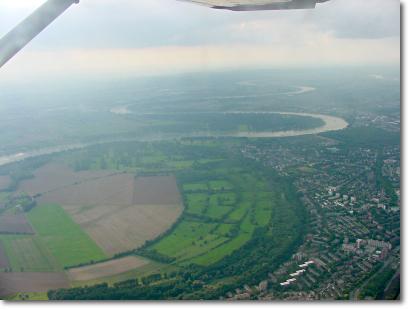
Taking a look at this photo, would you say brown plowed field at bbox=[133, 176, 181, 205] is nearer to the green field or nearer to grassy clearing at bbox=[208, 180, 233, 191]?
grassy clearing at bbox=[208, 180, 233, 191]

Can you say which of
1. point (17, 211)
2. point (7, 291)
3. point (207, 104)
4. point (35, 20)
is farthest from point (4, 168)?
point (35, 20)

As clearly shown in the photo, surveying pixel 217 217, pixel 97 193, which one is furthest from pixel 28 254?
pixel 217 217

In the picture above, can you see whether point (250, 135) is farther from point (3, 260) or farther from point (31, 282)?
point (31, 282)

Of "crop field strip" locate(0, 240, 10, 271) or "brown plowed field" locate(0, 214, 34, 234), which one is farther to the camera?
"brown plowed field" locate(0, 214, 34, 234)

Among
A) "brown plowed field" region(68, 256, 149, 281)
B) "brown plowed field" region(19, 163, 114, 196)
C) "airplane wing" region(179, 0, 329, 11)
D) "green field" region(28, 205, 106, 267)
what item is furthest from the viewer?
"brown plowed field" region(19, 163, 114, 196)

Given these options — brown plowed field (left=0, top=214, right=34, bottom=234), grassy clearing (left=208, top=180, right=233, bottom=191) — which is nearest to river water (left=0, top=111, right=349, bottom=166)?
brown plowed field (left=0, top=214, right=34, bottom=234)

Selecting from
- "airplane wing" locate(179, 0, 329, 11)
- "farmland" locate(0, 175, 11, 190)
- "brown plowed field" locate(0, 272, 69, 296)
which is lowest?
"brown plowed field" locate(0, 272, 69, 296)

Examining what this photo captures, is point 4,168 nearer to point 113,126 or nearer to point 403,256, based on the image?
point 113,126
